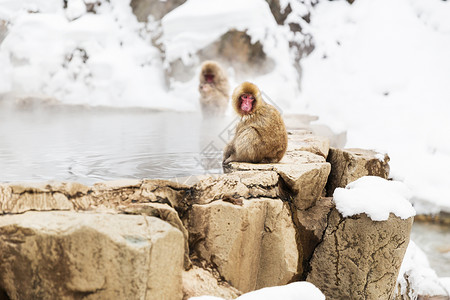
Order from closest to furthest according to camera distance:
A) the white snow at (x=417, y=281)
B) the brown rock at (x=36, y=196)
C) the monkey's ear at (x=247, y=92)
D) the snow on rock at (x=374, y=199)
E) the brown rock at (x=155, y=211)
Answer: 1. the brown rock at (x=36, y=196)
2. the brown rock at (x=155, y=211)
3. the snow on rock at (x=374, y=199)
4. the monkey's ear at (x=247, y=92)
5. the white snow at (x=417, y=281)

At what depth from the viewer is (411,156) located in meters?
6.69

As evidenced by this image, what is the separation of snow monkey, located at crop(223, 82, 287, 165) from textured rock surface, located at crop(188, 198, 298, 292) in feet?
1.85

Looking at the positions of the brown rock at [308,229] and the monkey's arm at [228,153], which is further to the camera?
the monkey's arm at [228,153]

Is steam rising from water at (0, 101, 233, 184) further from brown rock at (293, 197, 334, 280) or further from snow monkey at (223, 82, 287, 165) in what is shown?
brown rock at (293, 197, 334, 280)

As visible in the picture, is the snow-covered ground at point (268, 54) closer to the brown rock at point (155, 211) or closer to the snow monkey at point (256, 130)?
the snow monkey at point (256, 130)

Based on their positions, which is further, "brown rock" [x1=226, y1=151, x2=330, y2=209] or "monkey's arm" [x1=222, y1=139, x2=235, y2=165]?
"monkey's arm" [x1=222, y1=139, x2=235, y2=165]

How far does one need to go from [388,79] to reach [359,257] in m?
6.45

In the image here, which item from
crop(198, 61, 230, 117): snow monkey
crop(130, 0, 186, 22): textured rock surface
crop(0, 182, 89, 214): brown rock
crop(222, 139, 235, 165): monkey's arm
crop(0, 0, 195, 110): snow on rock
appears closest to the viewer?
crop(0, 182, 89, 214): brown rock

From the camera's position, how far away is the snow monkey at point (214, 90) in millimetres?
6199

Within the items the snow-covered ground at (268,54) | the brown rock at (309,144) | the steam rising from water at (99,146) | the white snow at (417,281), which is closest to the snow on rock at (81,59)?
the snow-covered ground at (268,54)

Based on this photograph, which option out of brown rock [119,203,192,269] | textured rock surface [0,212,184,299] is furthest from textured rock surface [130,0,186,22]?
textured rock surface [0,212,184,299]

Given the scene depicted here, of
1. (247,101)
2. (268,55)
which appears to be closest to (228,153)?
(247,101)

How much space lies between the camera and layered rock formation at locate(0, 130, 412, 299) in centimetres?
168

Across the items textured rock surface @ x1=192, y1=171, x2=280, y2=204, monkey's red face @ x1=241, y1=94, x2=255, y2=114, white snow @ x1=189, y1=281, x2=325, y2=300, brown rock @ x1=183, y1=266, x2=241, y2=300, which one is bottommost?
brown rock @ x1=183, y1=266, x2=241, y2=300
